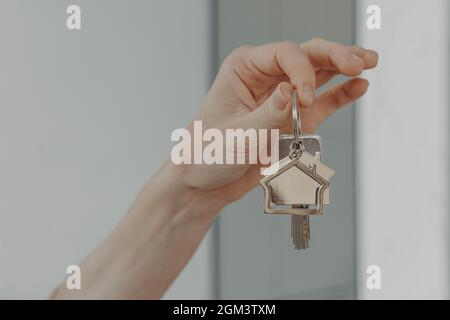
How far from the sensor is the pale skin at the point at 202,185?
1.87 ft

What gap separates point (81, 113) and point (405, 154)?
36 cm

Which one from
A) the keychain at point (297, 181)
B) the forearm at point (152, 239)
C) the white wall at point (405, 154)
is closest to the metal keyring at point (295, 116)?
the keychain at point (297, 181)

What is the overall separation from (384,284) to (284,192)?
327 millimetres

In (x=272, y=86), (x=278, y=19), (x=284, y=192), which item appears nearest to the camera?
(x=284, y=192)

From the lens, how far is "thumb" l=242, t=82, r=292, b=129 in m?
0.48

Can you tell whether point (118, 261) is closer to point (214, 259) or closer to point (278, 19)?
point (214, 259)

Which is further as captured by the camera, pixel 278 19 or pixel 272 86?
pixel 278 19

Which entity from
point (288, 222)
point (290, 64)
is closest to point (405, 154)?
point (288, 222)

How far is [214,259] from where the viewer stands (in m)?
0.79

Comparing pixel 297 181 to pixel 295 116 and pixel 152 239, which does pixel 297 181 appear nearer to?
pixel 295 116

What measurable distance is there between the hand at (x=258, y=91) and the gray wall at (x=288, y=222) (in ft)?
0.45

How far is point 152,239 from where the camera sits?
0.66 meters
